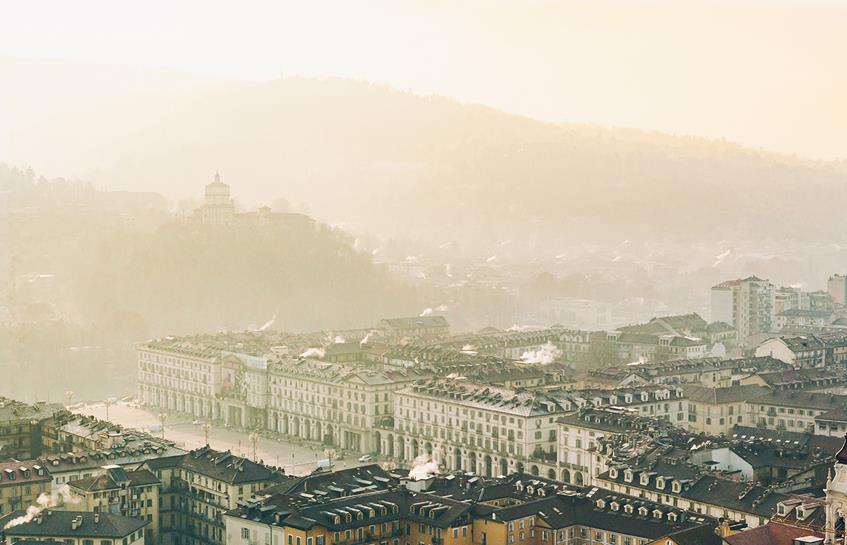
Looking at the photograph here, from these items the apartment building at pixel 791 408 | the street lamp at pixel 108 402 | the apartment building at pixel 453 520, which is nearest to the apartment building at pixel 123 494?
A: the apartment building at pixel 453 520

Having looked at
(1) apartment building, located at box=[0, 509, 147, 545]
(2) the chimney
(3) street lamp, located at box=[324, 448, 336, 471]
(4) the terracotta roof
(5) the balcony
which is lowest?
(3) street lamp, located at box=[324, 448, 336, 471]

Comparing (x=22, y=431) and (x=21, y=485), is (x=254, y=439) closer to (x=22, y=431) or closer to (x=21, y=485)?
(x=22, y=431)

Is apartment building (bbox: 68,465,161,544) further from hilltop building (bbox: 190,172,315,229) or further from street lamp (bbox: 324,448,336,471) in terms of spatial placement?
hilltop building (bbox: 190,172,315,229)

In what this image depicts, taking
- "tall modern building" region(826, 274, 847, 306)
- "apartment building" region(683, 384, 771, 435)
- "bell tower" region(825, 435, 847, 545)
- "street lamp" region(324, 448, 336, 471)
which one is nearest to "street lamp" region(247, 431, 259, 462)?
"street lamp" region(324, 448, 336, 471)

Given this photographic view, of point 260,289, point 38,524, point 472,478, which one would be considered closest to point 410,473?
point 472,478

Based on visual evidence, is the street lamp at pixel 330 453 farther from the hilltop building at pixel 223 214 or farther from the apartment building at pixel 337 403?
the hilltop building at pixel 223 214

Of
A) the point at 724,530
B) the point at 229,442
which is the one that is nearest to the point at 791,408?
the point at 724,530
